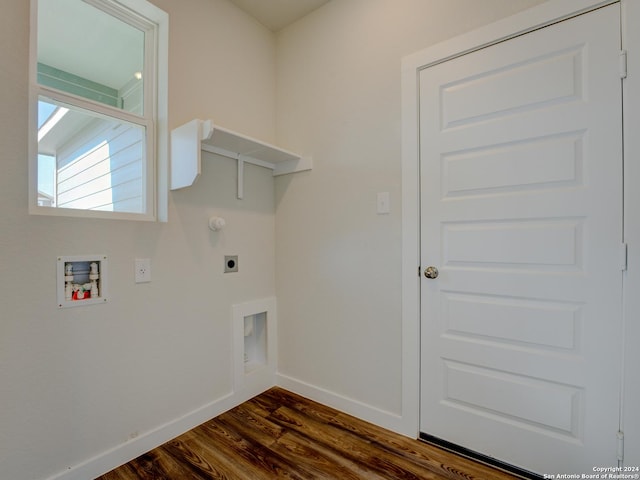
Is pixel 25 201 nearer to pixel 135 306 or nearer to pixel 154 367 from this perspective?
pixel 135 306

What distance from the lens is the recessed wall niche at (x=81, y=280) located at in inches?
53.2

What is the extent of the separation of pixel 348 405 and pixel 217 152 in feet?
6.15

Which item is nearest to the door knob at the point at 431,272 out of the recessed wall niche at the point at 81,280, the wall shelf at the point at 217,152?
the wall shelf at the point at 217,152

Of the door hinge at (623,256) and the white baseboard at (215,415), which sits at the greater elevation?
the door hinge at (623,256)

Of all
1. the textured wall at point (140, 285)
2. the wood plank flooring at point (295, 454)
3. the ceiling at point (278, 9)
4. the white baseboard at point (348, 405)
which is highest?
the ceiling at point (278, 9)

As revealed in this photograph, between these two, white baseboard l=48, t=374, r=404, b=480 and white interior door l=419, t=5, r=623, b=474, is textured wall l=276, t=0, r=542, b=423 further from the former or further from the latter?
white interior door l=419, t=5, r=623, b=474

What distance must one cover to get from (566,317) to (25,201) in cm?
240

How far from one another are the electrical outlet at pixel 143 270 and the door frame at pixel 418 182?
143cm

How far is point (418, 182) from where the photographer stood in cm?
168

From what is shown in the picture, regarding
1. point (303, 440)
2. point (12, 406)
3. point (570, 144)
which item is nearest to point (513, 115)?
point (570, 144)

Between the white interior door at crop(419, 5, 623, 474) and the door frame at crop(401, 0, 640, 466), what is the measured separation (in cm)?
3

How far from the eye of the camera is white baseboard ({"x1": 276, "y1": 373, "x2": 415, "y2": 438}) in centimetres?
177

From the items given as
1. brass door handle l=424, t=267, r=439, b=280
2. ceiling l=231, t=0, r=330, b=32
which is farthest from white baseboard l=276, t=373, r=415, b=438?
ceiling l=231, t=0, r=330, b=32

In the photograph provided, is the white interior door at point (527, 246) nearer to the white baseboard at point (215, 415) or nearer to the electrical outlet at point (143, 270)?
the white baseboard at point (215, 415)
